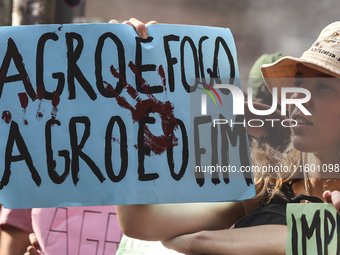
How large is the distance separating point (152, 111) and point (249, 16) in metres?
6.80

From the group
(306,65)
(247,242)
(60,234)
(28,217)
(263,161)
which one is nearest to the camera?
(247,242)

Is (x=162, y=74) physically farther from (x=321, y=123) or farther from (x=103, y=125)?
(x=321, y=123)

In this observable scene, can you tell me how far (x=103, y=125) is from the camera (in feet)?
6.49

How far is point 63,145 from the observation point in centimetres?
197

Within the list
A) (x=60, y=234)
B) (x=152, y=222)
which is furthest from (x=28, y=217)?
(x=152, y=222)

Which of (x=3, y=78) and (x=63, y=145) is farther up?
(x=3, y=78)

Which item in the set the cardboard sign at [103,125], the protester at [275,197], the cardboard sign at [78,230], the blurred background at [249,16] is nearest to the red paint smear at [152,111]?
the cardboard sign at [103,125]

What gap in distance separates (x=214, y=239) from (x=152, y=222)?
204 millimetres

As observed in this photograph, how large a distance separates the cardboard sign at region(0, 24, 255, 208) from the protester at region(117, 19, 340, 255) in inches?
4.6

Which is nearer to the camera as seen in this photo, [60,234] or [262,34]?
[60,234]

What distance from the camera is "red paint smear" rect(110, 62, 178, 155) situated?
198cm

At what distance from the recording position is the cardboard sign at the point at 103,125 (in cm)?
196

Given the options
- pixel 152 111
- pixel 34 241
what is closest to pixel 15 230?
pixel 34 241

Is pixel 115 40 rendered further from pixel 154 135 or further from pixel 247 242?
pixel 247 242
